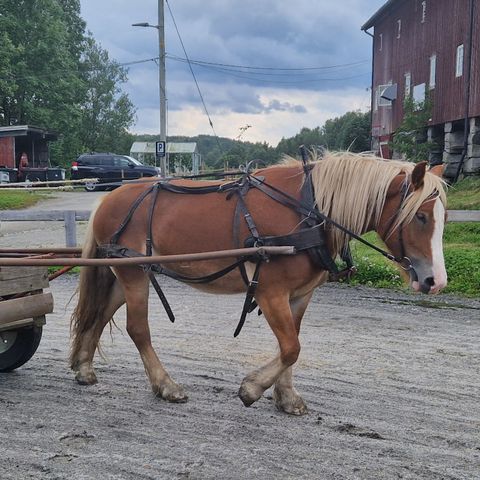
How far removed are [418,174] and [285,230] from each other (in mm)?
905

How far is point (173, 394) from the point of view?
4242 mm

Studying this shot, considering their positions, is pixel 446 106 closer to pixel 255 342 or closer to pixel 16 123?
pixel 255 342

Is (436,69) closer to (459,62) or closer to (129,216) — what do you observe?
(459,62)

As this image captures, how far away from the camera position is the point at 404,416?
3936mm

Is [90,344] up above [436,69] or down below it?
below

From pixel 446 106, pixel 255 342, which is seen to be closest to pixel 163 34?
pixel 446 106

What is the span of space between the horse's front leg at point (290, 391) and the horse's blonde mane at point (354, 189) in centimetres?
50

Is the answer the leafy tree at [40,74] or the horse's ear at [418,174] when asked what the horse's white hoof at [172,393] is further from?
the leafy tree at [40,74]

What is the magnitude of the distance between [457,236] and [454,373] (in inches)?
295

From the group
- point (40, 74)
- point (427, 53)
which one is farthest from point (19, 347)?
point (40, 74)

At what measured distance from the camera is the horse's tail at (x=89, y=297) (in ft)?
15.7

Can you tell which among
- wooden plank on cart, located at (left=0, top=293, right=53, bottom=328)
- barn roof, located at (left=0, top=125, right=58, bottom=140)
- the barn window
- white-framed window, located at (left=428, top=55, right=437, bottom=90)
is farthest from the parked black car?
wooden plank on cart, located at (left=0, top=293, right=53, bottom=328)

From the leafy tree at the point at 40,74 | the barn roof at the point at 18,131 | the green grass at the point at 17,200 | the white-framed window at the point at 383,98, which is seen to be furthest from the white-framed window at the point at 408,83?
the leafy tree at the point at 40,74

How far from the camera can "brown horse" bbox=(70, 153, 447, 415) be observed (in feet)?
11.9
